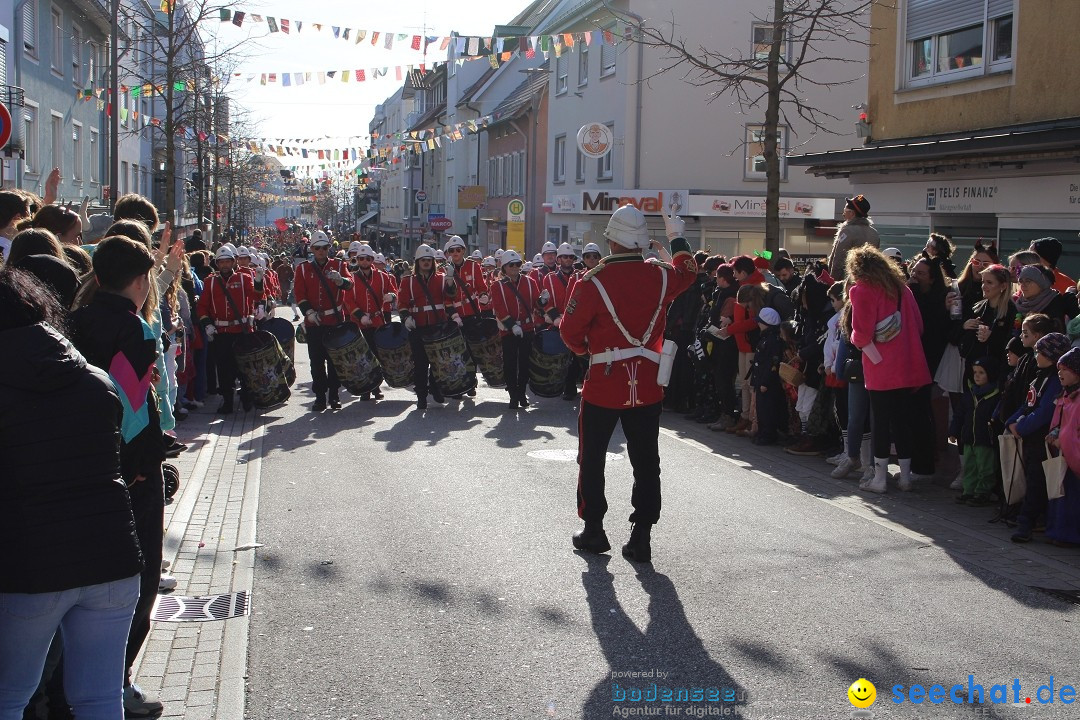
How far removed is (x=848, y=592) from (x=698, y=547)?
1207mm

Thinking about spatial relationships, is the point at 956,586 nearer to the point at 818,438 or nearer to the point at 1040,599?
the point at 1040,599

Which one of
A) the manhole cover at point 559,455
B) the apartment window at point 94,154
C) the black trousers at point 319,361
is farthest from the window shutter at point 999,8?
the apartment window at point 94,154

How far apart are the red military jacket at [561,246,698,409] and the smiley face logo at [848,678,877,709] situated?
2.41 metres

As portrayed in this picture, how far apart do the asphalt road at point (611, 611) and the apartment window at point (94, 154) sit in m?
25.4

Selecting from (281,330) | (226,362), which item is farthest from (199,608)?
(281,330)

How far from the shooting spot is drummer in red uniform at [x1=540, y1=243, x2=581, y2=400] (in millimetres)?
14875

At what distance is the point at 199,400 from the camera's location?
1443 cm

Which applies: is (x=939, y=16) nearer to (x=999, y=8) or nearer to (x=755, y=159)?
(x=999, y=8)

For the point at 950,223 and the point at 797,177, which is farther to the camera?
the point at 797,177

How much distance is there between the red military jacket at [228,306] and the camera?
13430 mm

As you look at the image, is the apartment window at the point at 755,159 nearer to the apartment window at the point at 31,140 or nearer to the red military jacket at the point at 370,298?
the apartment window at the point at 31,140

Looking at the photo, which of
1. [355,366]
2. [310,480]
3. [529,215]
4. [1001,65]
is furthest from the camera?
[529,215]

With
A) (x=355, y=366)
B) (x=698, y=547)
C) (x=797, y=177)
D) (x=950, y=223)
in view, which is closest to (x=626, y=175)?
(x=797, y=177)

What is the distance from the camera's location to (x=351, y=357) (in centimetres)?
1402
